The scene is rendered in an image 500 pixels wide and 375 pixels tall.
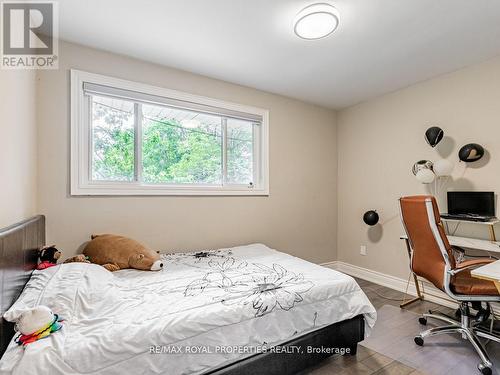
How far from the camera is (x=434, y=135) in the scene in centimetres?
277

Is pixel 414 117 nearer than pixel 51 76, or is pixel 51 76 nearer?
pixel 51 76

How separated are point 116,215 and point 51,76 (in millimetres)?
1315

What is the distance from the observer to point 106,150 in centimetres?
253

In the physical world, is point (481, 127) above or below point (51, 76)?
below

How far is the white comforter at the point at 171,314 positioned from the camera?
3.72ft

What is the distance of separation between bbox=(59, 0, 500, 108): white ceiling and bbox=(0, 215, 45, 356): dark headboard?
5.29ft

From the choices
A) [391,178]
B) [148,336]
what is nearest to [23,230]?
[148,336]

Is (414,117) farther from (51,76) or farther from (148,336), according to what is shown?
(51,76)

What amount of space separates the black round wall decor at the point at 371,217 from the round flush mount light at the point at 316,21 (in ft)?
7.40

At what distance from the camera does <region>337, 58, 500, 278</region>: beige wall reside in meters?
2.61

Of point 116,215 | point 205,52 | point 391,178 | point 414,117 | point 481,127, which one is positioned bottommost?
point 116,215

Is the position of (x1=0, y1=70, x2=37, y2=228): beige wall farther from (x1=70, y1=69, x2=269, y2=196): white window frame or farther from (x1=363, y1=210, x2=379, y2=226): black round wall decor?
(x1=363, y1=210, x2=379, y2=226): black round wall decor

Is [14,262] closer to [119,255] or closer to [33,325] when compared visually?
[33,325]

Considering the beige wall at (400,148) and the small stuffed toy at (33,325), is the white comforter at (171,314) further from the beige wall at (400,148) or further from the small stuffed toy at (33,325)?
the beige wall at (400,148)
